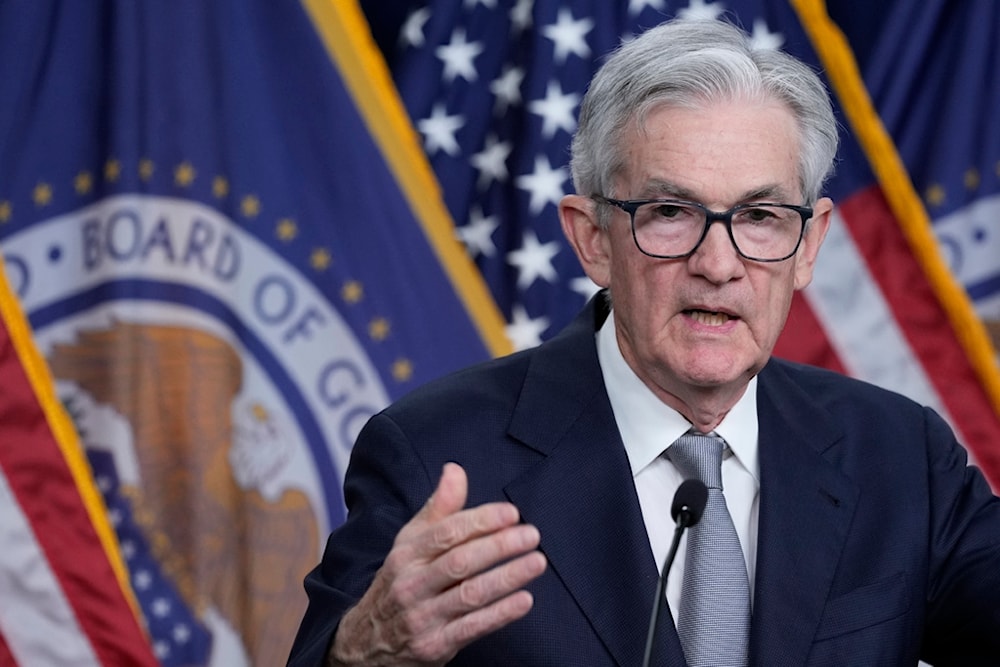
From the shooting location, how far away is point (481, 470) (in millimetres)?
1678

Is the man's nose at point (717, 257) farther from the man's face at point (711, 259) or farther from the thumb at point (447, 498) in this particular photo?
the thumb at point (447, 498)

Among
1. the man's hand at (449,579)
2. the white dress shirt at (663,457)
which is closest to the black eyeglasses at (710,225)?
the white dress shirt at (663,457)

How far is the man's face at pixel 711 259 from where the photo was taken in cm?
160

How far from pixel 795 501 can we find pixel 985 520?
265 millimetres

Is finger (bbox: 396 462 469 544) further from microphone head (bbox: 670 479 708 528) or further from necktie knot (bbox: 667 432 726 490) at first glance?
necktie knot (bbox: 667 432 726 490)

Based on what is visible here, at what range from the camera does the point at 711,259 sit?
1.58 meters

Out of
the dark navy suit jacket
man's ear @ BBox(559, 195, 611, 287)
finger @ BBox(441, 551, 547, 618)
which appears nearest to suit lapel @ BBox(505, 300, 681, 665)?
Answer: the dark navy suit jacket

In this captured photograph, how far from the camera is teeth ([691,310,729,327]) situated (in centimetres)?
162

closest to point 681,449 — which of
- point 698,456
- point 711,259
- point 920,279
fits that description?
point 698,456

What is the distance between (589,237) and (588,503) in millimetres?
369

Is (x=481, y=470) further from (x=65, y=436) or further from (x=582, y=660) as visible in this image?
(x=65, y=436)

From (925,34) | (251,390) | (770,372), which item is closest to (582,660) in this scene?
(770,372)

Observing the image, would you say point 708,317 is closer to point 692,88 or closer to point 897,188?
point 692,88

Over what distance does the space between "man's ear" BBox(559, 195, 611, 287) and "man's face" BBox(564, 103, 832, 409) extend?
3.9 inches
